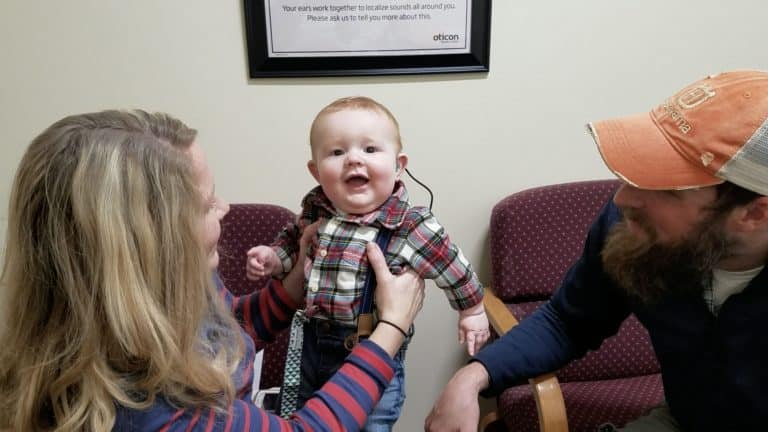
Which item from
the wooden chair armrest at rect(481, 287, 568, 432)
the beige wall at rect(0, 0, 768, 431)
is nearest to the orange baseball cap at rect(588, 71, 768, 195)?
the wooden chair armrest at rect(481, 287, 568, 432)

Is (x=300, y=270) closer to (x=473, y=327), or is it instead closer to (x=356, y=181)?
(x=356, y=181)

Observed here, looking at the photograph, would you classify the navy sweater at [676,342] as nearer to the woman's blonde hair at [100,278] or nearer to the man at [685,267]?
the man at [685,267]

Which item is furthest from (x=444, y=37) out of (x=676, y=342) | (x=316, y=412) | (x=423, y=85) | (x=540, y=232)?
(x=316, y=412)

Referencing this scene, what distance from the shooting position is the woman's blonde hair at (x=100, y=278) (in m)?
0.73

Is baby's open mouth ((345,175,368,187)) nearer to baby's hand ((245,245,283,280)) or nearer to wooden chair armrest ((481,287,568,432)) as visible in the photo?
baby's hand ((245,245,283,280))

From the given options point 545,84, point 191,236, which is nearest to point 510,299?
point 545,84

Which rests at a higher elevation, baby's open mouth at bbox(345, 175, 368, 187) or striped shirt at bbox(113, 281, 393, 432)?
baby's open mouth at bbox(345, 175, 368, 187)

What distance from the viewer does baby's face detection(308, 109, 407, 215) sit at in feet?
3.89

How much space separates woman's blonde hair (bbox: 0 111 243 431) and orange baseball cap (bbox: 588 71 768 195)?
32.3 inches

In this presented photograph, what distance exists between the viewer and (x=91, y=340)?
2.47ft

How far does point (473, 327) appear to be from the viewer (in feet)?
4.29

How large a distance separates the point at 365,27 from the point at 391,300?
95cm

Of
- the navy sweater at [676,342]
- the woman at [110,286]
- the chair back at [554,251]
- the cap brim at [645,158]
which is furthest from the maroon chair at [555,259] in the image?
the woman at [110,286]

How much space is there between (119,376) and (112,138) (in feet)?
1.17
